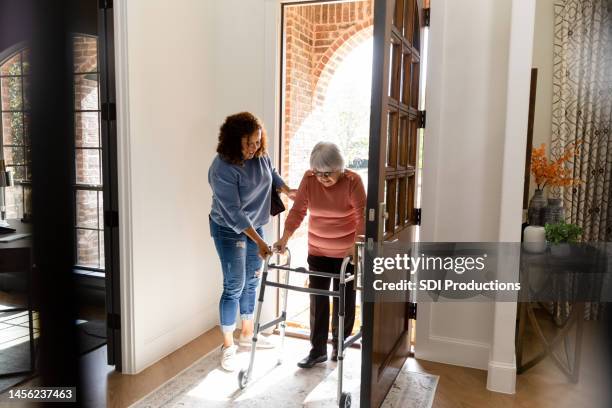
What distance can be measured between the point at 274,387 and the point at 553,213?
1.95 m

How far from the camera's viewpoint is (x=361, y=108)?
6160 millimetres

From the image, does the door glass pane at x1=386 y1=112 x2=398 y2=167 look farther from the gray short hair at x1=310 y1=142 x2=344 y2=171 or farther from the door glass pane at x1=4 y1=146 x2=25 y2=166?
the door glass pane at x1=4 y1=146 x2=25 y2=166

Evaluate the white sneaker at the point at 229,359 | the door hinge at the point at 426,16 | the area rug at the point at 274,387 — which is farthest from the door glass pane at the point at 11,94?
the door hinge at the point at 426,16

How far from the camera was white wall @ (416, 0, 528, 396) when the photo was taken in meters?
2.81

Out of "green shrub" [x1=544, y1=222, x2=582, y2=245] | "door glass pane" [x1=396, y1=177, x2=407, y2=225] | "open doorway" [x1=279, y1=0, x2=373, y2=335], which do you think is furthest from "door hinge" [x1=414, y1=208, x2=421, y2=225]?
"open doorway" [x1=279, y1=0, x2=373, y2=335]

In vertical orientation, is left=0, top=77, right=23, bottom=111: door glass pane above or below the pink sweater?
above

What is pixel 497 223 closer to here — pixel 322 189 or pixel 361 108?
pixel 322 189

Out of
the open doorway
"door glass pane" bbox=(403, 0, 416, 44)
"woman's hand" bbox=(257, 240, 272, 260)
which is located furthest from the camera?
the open doorway

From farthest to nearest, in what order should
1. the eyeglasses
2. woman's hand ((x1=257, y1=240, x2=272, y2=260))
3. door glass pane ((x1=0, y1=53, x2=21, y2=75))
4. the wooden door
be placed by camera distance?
woman's hand ((x1=257, y1=240, x2=272, y2=260)) → the eyeglasses → the wooden door → door glass pane ((x1=0, y1=53, x2=21, y2=75))

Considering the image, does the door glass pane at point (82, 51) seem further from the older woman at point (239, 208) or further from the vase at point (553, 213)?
the vase at point (553, 213)

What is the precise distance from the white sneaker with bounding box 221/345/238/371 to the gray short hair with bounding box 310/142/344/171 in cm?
127

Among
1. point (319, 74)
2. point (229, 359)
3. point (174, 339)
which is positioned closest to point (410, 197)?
point (229, 359)

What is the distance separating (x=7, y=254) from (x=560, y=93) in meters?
3.66

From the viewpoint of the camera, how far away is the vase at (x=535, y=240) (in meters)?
2.75
